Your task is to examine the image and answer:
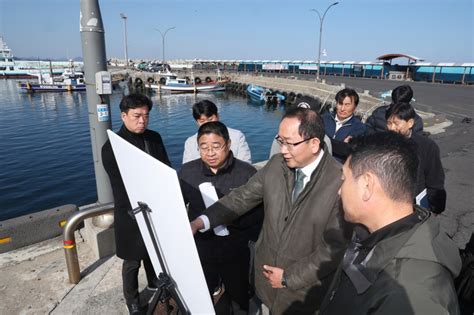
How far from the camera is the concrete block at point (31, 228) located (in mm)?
3607

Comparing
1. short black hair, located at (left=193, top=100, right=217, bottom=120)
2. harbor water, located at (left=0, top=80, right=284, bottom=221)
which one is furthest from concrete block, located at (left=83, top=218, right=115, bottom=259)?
harbor water, located at (left=0, top=80, right=284, bottom=221)

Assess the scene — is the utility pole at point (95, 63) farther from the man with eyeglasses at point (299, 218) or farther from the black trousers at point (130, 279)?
the man with eyeglasses at point (299, 218)

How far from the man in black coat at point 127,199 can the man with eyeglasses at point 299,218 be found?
0.91 meters

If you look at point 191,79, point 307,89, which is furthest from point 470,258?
point 191,79

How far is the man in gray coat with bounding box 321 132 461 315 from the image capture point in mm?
970

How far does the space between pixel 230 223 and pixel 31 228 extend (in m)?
2.96

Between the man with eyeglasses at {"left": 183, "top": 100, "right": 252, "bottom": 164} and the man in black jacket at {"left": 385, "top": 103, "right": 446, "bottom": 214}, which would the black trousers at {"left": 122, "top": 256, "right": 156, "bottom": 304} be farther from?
the man in black jacket at {"left": 385, "top": 103, "right": 446, "bottom": 214}

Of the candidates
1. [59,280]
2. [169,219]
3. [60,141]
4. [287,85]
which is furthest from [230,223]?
[287,85]

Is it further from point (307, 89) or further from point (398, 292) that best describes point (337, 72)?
point (398, 292)

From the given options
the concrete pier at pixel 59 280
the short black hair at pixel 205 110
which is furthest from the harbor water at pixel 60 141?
the short black hair at pixel 205 110

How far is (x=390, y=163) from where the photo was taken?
46.6 inches

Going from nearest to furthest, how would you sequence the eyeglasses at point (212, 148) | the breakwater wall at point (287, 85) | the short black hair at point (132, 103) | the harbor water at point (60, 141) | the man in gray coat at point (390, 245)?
the man in gray coat at point (390, 245), the eyeglasses at point (212, 148), the short black hair at point (132, 103), the harbor water at point (60, 141), the breakwater wall at point (287, 85)

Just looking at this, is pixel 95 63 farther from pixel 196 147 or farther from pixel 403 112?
pixel 403 112

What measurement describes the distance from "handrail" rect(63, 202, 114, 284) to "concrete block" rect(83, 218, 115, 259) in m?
0.41
